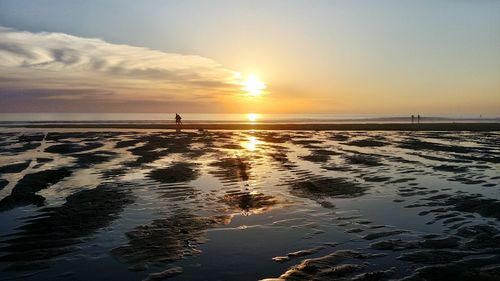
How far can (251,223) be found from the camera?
10.5 metres

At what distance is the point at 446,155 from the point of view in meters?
25.6

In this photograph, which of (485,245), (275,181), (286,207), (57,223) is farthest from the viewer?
(275,181)

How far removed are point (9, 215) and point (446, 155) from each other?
23.6m

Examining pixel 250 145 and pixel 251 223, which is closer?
pixel 251 223

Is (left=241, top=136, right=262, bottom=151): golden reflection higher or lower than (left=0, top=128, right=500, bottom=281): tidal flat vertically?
higher

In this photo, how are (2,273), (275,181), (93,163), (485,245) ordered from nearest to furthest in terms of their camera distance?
(2,273) < (485,245) < (275,181) < (93,163)

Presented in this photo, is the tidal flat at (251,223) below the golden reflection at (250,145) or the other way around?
below

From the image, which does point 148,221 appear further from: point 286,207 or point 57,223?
point 286,207

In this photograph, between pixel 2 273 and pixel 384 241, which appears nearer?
pixel 2 273

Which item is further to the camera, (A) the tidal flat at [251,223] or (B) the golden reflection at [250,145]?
(B) the golden reflection at [250,145]

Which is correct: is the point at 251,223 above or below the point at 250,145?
below

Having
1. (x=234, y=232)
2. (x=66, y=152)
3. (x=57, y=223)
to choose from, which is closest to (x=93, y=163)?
(x=66, y=152)

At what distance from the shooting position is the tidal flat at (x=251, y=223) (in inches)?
288

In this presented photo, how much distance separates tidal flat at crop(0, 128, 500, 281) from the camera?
732 centimetres
